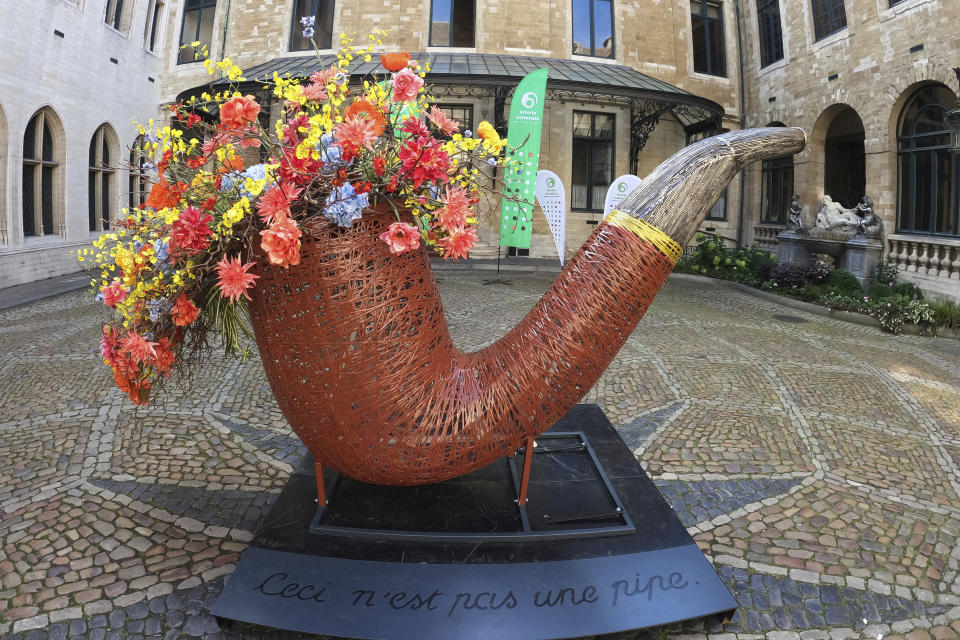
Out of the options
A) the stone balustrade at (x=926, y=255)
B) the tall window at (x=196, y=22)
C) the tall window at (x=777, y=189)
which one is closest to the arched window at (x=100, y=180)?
the tall window at (x=196, y=22)

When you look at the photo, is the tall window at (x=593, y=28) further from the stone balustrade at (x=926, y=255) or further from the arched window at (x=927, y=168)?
the stone balustrade at (x=926, y=255)

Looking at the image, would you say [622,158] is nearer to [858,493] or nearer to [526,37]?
[526,37]

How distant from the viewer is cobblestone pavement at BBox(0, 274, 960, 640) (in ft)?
8.06

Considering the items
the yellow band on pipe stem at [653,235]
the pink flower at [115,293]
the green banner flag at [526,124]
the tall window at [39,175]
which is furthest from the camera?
the tall window at [39,175]

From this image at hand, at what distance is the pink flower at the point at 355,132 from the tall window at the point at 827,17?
13884 mm

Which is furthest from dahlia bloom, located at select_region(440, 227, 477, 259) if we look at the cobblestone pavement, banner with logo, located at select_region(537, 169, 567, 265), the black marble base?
banner with logo, located at select_region(537, 169, 567, 265)

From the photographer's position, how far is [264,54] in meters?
14.9

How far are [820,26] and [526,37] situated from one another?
267 inches

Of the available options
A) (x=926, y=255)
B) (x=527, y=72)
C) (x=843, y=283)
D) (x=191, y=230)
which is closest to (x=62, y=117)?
(x=527, y=72)

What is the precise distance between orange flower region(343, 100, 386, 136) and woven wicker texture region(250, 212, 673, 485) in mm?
328

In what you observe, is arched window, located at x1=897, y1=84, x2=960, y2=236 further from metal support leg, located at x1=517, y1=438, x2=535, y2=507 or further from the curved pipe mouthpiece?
metal support leg, located at x1=517, y1=438, x2=535, y2=507

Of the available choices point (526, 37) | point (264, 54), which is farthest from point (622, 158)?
point (264, 54)

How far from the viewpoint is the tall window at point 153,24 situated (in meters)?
14.3

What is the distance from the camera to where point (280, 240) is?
1725 millimetres
